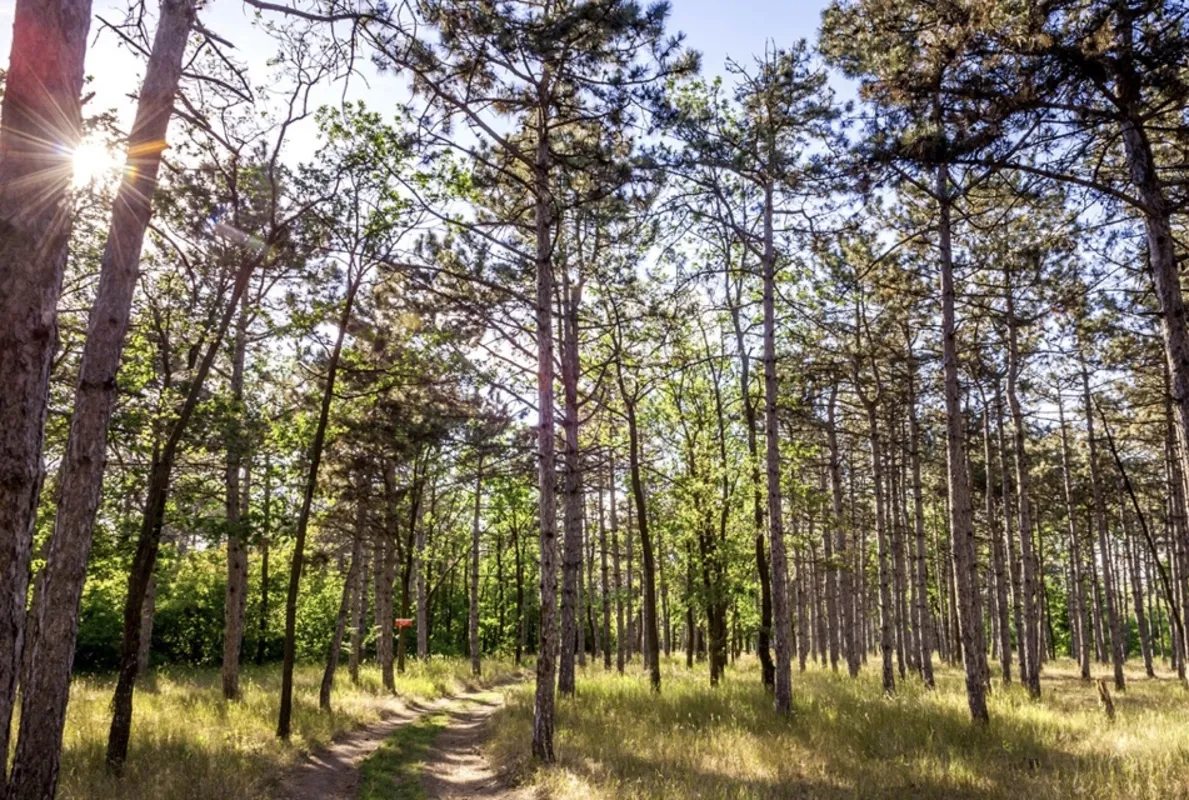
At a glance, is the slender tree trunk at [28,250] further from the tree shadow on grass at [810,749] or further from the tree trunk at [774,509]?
the tree trunk at [774,509]

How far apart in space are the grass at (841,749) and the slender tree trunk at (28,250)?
654 centimetres

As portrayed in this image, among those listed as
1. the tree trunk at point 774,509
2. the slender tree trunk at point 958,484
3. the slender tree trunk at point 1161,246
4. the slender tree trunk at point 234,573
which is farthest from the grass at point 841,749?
the slender tree trunk at point 234,573

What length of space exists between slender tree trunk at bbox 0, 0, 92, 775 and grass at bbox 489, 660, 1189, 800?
A: 6.54 m

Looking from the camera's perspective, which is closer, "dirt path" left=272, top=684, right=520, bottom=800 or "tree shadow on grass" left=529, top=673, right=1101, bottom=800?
"tree shadow on grass" left=529, top=673, right=1101, bottom=800

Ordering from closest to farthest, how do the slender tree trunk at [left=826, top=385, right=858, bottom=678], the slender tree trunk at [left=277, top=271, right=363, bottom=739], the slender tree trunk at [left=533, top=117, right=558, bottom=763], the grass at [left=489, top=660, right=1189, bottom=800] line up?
the grass at [left=489, top=660, right=1189, bottom=800]
the slender tree trunk at [left=533, top=117, right=558, bottom=763]
the slender tree trunk at [left=277, top=271, right=363, bottom=739]
the slender tree trunk at [left=826, top=385, right=858, bottom=678]

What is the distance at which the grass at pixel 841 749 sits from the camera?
308 inches

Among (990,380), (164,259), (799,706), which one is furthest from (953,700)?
(164,259)

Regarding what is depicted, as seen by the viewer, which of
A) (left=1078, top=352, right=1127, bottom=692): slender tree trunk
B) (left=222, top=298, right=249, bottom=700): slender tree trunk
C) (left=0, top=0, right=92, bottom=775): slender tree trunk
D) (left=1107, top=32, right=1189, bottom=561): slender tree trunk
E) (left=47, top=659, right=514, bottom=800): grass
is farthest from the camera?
(left=1078, top=352, right=1127, bottom=692): slender tree trunk

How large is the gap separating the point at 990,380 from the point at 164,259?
2088 cm

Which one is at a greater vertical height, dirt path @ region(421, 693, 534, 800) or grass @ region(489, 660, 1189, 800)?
grass @ region(489, 660, 1189, 800)

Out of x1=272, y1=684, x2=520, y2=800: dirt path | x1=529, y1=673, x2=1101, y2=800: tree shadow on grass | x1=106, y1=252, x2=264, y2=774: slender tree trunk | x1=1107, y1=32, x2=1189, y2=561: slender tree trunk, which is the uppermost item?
x1=1107, y1=32, x2=1189, y2=561: slender tree trunk

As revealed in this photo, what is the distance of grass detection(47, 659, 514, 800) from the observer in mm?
8297

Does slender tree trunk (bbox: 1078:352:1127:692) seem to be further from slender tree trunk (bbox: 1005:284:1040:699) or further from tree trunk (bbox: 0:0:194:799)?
tree trunk (bbox: 0:0:194:799)

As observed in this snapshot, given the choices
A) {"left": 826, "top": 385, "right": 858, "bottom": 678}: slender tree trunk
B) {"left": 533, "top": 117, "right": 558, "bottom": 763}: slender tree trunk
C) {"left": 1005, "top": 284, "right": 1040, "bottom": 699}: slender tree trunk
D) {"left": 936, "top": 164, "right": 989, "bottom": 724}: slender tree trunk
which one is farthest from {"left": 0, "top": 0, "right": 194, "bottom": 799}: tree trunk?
{"left": 1005, "top": 284, "right": 1040, "bottom": 699}: slender tree trunk
